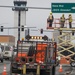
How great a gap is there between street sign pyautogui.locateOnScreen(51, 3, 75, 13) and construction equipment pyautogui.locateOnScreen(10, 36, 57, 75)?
9929 mm

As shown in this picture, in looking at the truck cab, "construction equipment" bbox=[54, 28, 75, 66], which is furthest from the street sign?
the truck cab

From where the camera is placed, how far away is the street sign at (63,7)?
95.1 ft

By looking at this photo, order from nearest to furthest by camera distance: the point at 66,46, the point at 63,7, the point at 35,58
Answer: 1. the point at 35,58
2. the point at 63,7
3. the point at 66,46

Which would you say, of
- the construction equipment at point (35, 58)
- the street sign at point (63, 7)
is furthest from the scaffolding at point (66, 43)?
the construction equipment at point (35, 58)

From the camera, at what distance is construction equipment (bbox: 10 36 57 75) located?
18.1m

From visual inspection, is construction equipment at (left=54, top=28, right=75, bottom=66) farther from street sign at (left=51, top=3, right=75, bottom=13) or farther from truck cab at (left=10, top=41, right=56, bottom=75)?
truck cab at (left=10, top=41, right=56, bottom=75)

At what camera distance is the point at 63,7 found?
29219 mm

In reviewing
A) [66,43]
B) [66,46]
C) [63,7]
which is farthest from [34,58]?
[66,43]

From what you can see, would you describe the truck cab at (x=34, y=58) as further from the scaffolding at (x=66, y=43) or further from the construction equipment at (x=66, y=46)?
the scaffolding at (x=66, y=43)

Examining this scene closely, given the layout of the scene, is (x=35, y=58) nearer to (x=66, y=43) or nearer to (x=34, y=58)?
(x=34, y=58)

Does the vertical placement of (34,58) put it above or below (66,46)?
above

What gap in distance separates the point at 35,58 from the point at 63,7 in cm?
1152

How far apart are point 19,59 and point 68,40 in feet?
71.3

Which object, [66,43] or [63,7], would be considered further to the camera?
[66,43]
